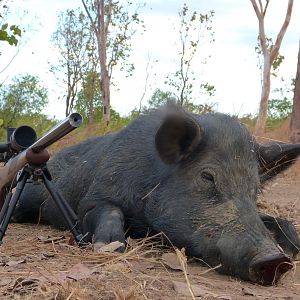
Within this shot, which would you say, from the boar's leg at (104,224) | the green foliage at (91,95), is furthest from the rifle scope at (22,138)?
the green foliage at (91,95)

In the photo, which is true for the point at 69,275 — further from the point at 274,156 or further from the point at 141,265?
the point at 274,156

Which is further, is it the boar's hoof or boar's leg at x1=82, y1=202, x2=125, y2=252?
boar's leg at x1=82, y1=202, x2=125, y2=252

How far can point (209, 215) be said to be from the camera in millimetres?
3484

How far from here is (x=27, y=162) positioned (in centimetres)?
383

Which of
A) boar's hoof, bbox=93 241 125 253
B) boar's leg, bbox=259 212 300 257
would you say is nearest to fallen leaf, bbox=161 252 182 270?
boar's hoof, bbox=93 241 125 253

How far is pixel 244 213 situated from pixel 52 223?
7.38ft

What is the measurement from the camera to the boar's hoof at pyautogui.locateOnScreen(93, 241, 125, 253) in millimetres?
3471

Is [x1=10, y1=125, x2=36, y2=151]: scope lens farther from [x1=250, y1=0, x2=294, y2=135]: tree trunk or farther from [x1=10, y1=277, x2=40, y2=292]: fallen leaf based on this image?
[x1=250, y1=0, x2=294, y2=135]: tree trunk

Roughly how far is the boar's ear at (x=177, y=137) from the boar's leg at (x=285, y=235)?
0.82 metres

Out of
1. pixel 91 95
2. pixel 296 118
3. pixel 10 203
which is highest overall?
pixel 91 95

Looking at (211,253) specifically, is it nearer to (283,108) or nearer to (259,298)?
(259,298)

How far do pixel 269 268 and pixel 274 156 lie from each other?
1.43 meters

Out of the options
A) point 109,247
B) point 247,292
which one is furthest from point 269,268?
point 109,247

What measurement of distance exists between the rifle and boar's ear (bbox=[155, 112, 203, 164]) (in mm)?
600
